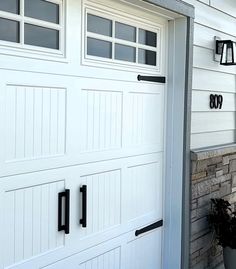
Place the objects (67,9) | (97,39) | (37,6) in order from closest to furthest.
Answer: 1. (37,6)
2. (67,9)
3. (97,39)

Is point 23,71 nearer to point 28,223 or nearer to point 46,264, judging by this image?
point 28,223

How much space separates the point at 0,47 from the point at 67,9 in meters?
0.56

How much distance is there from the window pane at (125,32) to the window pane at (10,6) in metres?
0.89

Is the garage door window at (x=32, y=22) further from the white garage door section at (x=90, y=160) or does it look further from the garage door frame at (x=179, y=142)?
the garage door frame at (x=179, y=142)

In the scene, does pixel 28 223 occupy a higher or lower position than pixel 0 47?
lower

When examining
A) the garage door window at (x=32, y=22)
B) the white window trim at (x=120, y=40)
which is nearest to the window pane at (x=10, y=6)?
the garage door window at (x=32, y=22)

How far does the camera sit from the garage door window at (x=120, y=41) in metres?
2.65

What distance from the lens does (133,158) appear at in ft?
10.0

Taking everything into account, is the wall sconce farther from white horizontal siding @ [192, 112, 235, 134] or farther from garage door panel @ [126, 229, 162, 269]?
garage door panel @ [126, 229, 162, 269]

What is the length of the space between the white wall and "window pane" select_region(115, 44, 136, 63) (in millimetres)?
667

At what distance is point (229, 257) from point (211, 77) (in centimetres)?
159

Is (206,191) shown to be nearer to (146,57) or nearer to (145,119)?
(145,119)

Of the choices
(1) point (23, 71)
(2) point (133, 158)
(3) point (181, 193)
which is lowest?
(3) point (181, 193)

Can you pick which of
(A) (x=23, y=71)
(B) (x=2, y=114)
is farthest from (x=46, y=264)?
(A) (x=23, y=71)
